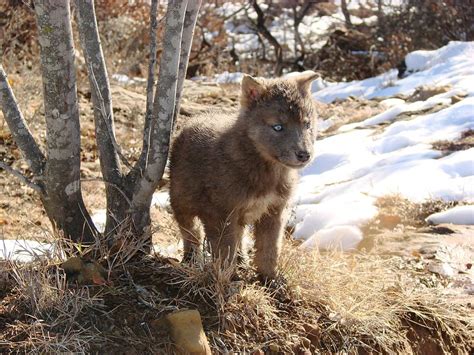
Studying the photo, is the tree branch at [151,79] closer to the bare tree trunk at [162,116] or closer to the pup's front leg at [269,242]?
the bare tree trunk at [162,116]

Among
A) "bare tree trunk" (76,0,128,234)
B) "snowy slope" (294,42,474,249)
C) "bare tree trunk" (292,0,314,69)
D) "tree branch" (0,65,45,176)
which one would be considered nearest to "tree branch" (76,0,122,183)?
"bare tree trunk" (76,0,128,234)

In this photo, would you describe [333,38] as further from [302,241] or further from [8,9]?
[302,241]

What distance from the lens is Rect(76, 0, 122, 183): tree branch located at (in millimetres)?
4160

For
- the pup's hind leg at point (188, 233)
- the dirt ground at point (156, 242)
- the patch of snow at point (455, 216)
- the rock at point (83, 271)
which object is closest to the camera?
the dirt ground at point (156, 242)

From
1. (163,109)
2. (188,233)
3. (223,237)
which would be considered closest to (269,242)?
(223,237)

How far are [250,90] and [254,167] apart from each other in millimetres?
575

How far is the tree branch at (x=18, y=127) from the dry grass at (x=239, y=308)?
775mm

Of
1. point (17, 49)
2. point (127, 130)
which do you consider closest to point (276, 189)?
point (127, 130)

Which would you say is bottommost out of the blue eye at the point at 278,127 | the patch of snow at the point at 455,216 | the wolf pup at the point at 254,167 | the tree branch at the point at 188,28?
the patch of snow at the point at 455,216

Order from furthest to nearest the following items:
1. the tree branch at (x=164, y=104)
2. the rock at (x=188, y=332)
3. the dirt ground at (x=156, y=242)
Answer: the tree branch at (x=164, y=104), the dirt ground at (x=156, y=242), the rock at (x=188, y=332)

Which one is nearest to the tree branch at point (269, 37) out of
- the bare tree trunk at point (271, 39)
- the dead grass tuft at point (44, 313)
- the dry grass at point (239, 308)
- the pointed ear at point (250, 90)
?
the bare tree trunk at point (271, 39)

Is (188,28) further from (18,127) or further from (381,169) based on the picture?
(381,169)

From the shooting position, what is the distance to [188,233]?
484cm

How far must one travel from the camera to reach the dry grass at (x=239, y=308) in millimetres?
3594
